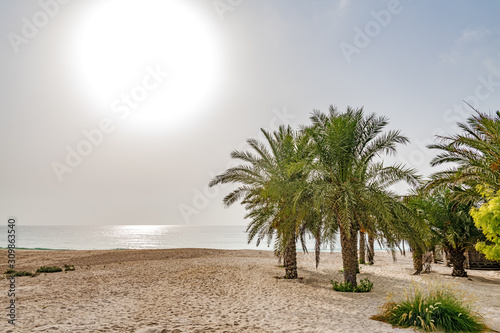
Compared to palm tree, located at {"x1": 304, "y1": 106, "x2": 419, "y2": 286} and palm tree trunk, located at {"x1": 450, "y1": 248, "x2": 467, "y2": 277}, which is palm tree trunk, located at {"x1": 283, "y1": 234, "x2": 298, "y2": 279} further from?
palm tree trunk, located at {"x1": 450, "y1": 248, "x2": 467, "y2": 277}

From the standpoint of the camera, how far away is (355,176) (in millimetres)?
11586

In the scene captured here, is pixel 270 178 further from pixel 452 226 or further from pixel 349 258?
pixel 452 226

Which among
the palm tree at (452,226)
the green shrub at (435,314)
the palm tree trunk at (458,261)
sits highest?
the palm tree at (452,226)

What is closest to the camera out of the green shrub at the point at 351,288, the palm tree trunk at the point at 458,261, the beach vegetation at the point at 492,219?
the beach vegetation at the point at 492,219

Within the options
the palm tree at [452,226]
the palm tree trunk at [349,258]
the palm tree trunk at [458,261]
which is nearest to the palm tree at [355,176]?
the palm tree trunk at [349,258]

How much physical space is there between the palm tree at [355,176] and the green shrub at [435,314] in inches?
148

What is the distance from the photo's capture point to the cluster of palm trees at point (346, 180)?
1106 centimetres

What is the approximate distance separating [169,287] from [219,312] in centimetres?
423

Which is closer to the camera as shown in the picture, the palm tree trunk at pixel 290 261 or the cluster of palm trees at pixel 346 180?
the cluster of palm trees at pixel 346 180

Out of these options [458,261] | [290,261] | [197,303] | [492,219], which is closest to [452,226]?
[458,261]

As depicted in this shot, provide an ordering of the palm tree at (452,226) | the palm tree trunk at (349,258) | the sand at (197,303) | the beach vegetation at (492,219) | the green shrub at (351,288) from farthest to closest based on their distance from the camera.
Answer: the palm tree at (452,226) < the palm tree trunk at (349,258) < the green shrub at (351,288) < the beach vegetation at (492,219) < the sand at (197,303)

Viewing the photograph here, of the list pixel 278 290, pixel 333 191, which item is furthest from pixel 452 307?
pixel 278 290

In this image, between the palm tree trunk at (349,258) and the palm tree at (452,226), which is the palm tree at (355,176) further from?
the palm tree at (452,226)

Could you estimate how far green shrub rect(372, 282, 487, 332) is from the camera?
632cm
